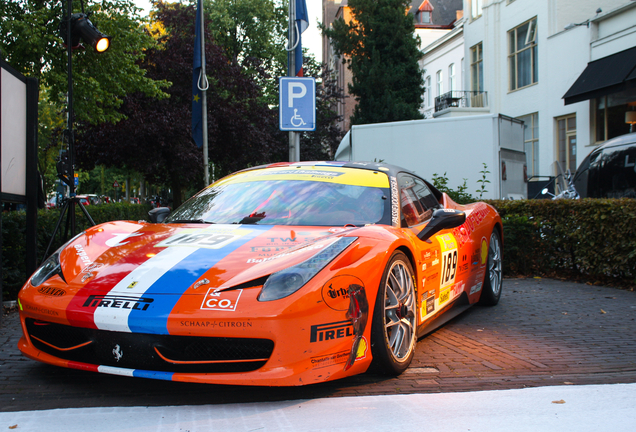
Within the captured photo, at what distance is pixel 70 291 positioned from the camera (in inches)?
122

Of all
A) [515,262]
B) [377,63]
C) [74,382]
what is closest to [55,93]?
[515,262]

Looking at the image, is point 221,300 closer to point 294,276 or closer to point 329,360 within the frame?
point 294,276

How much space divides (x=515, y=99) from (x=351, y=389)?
24.9 m

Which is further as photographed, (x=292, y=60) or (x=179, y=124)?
(x=179, y=124)

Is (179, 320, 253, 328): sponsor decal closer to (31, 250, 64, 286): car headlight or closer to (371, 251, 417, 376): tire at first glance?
(371, 251, 417, 376): tire

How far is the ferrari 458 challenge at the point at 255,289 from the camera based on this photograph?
109 inches

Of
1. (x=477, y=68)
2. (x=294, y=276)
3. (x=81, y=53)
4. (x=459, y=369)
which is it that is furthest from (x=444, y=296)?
(x=477, y=68)

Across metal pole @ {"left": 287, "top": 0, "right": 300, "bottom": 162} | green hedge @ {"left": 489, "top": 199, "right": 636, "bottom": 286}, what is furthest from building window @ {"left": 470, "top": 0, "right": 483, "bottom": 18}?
green hedge @ {"left": 489, "top": 199, "right": 636, "bottom": 286}

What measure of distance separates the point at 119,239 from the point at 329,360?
1.67 metres

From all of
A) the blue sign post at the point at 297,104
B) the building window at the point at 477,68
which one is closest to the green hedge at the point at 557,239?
the blue sign post at the point at 297,104

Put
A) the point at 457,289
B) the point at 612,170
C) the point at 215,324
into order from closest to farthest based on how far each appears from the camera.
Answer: the point at 215,324 → the point at 457,289 → the point at 612,170

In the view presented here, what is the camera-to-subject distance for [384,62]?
3362cm

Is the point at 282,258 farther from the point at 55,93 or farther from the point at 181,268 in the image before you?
the point at 55,93

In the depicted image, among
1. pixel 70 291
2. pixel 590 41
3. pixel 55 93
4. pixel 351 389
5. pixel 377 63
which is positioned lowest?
pixel 351 389
